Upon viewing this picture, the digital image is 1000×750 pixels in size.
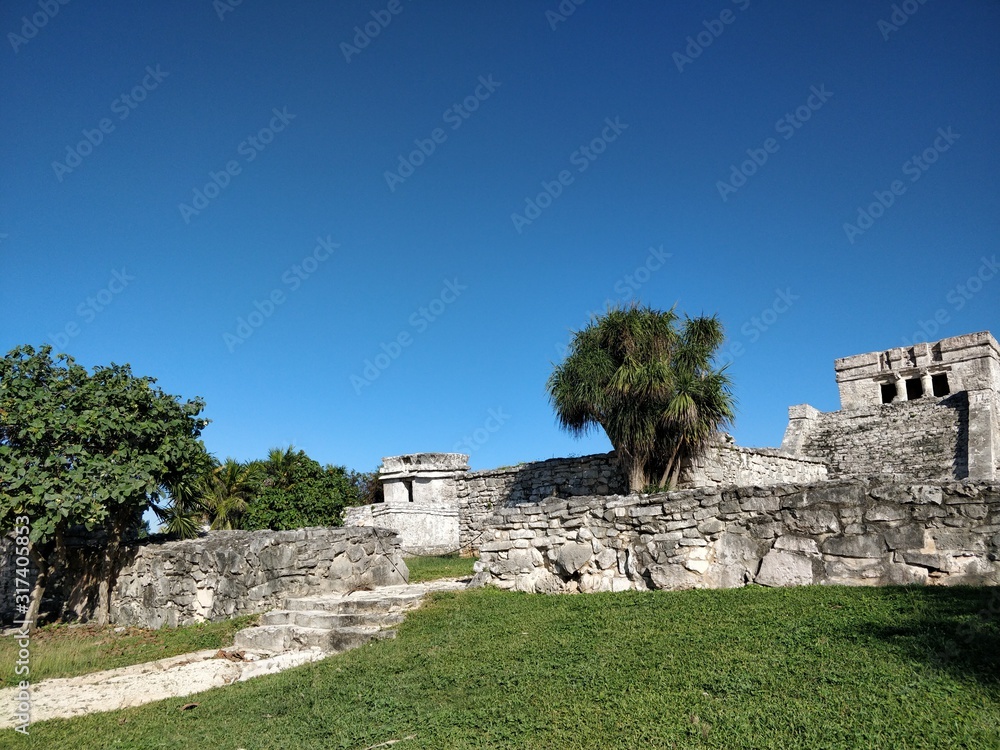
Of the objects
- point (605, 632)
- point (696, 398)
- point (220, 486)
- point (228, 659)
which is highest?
point (696, 398)

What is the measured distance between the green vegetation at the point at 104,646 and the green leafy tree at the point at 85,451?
88 centimetres

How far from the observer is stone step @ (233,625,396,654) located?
728 cm

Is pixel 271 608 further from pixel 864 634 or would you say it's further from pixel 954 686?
pixel 954 686

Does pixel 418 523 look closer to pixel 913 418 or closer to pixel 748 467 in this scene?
pixel 748 467

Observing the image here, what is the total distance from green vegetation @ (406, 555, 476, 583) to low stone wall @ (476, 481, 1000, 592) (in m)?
2.52

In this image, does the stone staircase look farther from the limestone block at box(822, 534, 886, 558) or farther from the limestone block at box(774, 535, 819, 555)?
the limestone block at box(822, 534, 886, 558)

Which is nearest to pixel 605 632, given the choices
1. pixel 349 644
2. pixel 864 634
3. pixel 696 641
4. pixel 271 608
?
pixel 696 641

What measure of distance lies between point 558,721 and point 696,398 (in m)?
10.2

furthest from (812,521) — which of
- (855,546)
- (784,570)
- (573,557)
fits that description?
(573,557)

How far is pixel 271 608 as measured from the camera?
969 cm

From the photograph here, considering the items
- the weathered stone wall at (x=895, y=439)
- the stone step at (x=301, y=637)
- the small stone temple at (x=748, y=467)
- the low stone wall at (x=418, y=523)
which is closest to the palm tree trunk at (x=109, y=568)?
the stone step at (x=301, y=637)

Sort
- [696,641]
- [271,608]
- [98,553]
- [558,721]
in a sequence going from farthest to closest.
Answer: [98,553] → [271,608] → [696,641] → [558,721]

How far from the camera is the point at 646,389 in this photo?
44.4 feet

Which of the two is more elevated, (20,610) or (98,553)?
(98,553)
